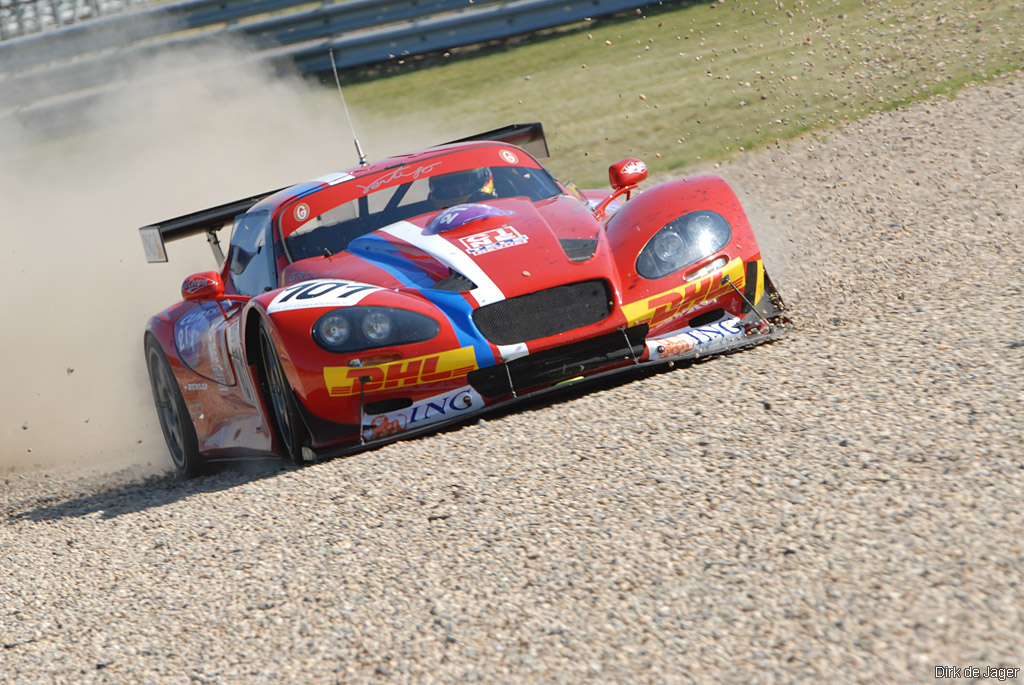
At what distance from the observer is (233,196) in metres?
13.4

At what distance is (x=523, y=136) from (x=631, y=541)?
4655 mm

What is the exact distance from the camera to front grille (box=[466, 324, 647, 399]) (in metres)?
5.14

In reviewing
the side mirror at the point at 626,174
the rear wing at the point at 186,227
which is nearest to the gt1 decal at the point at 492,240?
the side mirror at the point at 626,174

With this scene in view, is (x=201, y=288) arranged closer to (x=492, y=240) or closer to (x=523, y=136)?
(x=492, y=240)

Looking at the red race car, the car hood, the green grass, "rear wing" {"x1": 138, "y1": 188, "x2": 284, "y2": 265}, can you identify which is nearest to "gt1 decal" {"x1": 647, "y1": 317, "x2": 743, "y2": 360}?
the red race car

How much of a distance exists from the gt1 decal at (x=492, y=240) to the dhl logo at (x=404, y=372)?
0.63 meters

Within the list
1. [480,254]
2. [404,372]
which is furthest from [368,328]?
[480,254]

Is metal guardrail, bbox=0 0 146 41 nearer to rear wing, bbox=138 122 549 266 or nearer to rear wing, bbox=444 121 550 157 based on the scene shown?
rear wing, bbox=138 122 549 266

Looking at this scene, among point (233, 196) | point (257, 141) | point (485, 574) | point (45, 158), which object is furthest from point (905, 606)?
point (45, 158)

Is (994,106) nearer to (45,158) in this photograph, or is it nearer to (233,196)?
(233,196)

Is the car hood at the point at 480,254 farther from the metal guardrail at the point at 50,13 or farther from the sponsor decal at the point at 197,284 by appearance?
the metal guardrail at the point at 50,13

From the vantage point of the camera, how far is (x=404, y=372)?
5.09m

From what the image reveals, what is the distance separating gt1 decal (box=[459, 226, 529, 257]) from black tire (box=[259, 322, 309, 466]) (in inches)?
39.7

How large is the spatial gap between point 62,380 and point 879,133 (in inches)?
277
